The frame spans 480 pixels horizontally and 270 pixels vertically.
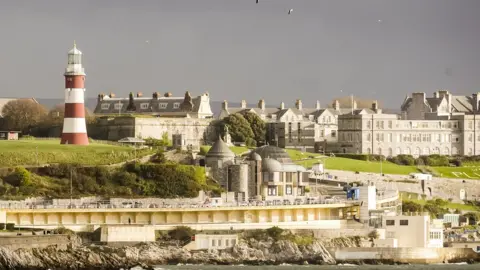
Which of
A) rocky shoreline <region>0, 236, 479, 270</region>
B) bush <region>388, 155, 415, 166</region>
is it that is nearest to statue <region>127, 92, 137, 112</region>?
bush <region>388, 155, 415, 166</region>

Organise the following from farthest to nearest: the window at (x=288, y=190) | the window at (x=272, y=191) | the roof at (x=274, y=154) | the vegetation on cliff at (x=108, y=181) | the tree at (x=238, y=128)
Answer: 1. the tree at (x=238, y=128)
2. the roof at (x=274, y=154)
3. the window at (x=288, y=190)
4. the window at (x=272, y=191)
5. the vegetation on cliff at (x=108, y=181)

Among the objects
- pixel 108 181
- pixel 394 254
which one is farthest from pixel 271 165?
pixel 394 254

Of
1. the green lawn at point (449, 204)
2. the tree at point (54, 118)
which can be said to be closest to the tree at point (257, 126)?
the tree at point (54, 118)

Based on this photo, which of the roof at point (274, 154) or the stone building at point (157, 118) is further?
the stone building at point (157, 118)

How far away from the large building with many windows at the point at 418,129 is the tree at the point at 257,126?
20.6 feet

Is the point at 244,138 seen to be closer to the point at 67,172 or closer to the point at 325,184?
the point at 325,184

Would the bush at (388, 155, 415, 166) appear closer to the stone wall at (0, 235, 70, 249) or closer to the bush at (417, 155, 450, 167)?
the bush at (417, 155, 450, 167)

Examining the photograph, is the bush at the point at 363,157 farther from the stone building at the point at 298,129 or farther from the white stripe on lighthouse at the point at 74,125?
the white stripe on lighthouse at the point at 74,125

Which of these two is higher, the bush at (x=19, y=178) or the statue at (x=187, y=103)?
the statue at (x=187, y=103)

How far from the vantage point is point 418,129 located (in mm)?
135625

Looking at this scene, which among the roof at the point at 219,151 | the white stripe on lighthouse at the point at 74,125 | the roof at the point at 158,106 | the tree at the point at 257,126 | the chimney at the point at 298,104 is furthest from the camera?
the chimney at the point at 298,104

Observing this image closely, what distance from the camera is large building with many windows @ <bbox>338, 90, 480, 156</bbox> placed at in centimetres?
13250

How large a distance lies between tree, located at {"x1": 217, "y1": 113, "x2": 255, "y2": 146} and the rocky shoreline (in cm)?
4273

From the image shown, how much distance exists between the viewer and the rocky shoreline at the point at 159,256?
72.4 m
